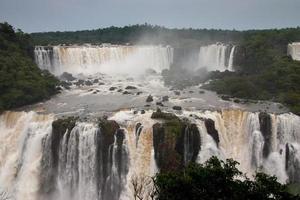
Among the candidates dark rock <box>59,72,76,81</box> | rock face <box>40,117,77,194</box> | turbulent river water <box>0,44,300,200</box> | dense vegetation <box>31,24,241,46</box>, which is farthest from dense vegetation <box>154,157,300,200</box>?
dense vegetation <box>31,24,241,46</box>

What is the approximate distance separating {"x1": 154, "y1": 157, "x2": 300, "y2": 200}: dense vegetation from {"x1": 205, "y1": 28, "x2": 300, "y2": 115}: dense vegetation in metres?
18.0

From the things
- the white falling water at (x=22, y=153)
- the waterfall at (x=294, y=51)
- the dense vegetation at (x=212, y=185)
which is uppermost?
the dense vegetation at (x=212, y=185)

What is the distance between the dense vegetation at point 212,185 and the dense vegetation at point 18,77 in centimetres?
2103

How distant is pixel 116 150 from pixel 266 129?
9.12 meters

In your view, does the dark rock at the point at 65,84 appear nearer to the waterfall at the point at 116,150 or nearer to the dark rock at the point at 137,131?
the waterfall at the point at 116,150

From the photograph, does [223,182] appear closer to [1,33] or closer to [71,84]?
[71,84]

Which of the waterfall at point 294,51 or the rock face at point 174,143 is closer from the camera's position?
the rock face at point 174,143

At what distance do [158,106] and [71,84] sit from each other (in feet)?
45.2

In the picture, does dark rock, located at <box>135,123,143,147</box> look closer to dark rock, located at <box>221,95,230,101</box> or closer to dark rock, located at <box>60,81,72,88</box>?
dark rock, located at <box>221,95,230,101</box>

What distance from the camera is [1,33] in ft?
154

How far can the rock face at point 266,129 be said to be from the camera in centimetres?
3006

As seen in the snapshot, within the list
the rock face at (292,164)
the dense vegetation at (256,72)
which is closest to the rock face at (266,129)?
the rock face at (292,164)

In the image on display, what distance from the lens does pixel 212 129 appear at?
97.3 feet

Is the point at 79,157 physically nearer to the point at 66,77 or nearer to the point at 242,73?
the point at 242,73
